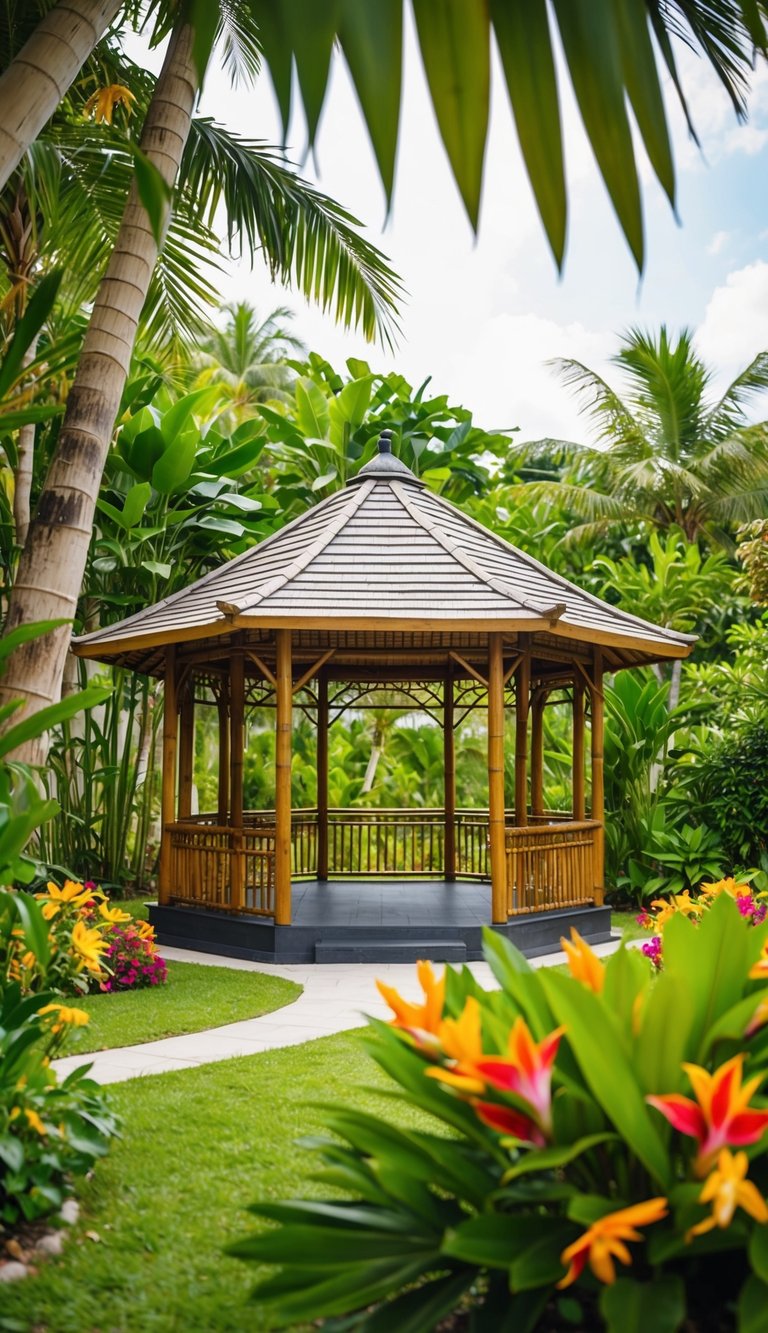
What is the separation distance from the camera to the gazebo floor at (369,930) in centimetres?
900

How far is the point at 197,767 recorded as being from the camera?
66.9 ft

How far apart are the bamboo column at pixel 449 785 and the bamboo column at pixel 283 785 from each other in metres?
3.71

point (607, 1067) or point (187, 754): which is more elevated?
point (187, 754)

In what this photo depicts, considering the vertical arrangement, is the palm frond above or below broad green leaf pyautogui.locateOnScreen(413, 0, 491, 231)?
above

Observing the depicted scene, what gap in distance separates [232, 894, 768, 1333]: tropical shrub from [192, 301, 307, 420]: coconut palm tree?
3311 centimetres

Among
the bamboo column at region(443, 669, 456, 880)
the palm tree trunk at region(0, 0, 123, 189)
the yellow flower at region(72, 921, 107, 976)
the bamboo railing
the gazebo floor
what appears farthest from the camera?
the bamboo column at region(443, 669, 456, 880)

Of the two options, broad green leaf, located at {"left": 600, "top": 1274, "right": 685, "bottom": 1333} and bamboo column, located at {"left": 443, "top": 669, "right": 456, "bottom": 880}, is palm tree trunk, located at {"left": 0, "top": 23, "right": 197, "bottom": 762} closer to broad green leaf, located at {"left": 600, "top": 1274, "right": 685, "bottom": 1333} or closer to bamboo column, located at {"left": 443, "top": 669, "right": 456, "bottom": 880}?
broad green leaf, located at {"left": 600, "top": 1274, "right": 685, "bottom": 1333}

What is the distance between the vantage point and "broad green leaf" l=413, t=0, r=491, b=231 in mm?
1090

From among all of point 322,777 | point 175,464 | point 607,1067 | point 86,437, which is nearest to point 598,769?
point 322,777

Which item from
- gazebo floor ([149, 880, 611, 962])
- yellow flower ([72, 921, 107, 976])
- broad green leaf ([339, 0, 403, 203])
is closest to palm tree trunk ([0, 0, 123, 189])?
yellow flower ([72, 921, 107, 976])

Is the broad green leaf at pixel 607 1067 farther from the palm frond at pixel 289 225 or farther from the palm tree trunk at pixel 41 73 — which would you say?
the palm frond at pixel 289 225

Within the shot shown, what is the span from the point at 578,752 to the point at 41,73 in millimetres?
7859

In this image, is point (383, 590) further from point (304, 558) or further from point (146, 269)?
point (146, 269)

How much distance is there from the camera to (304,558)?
31.8 ft
